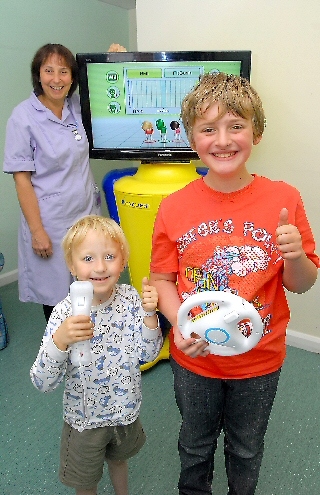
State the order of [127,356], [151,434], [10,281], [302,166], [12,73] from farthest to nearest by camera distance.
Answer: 1. [10,281]
2. [12,73]
3. [302,166]
4. [151,434]
5. [127,356]

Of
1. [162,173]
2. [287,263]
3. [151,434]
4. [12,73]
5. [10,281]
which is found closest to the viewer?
[287,263]

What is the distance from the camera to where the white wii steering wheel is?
80cm

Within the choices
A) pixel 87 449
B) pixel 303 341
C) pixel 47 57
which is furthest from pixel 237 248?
pixel 303 341

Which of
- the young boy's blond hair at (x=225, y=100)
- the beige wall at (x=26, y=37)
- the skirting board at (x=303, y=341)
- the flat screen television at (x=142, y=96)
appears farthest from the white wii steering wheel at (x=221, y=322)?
the beige wall at (x=26, y=37)

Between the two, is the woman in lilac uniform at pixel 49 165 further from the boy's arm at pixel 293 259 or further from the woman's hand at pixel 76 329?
the boy's arm at pixel 293 259

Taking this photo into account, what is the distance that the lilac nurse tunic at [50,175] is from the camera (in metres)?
1.73

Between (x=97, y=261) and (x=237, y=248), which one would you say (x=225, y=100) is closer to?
(x=237, y=248)

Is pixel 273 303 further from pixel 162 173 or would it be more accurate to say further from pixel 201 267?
pixel 162 173

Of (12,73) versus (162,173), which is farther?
(12,73)

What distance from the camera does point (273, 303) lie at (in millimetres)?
949

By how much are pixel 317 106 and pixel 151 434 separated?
142 cm

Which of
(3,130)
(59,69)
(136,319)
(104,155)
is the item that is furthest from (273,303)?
(3,130)

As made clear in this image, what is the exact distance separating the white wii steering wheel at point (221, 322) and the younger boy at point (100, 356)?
0.38 ft

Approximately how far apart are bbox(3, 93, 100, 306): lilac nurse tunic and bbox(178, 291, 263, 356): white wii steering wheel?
1.10 metres
